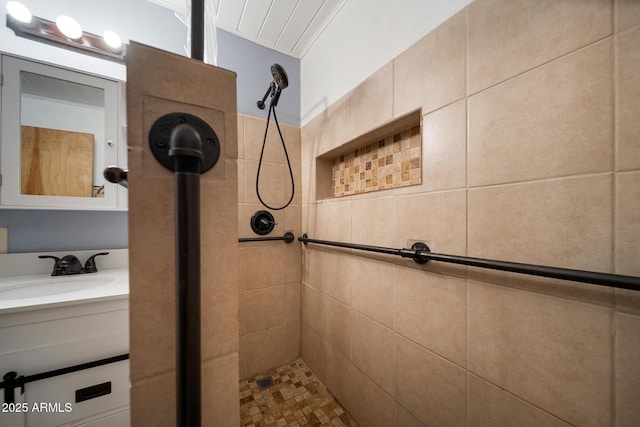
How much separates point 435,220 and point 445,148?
0.22 metres

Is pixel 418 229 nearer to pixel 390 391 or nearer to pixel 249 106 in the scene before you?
pixel 390 391

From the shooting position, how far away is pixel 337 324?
3.59ft

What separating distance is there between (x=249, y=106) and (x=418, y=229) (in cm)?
115

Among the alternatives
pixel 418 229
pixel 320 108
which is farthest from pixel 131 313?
pixel 320 108

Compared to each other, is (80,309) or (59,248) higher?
(59,248)

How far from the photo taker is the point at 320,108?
4.02ft

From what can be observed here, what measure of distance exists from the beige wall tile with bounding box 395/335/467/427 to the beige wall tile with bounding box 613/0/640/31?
2.76 feet

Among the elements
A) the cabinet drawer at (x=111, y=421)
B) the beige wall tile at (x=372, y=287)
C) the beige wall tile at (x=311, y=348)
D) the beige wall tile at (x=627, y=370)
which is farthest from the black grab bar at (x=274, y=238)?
the beige wall tile at (x=627, y=370)

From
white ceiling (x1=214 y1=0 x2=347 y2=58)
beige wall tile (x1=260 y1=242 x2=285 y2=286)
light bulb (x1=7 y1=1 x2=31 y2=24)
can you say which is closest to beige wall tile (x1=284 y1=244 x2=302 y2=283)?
beige wall tile (x1=260 y1=242 x2=285 y2=286)

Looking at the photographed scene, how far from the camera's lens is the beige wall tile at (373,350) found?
83 centimetres

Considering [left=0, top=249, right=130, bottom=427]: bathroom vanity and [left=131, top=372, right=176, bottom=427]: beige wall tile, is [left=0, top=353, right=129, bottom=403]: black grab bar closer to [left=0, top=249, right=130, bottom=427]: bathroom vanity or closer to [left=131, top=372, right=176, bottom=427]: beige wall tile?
[left=0, top=249, right=130, bottom=427]: bathroom vanity

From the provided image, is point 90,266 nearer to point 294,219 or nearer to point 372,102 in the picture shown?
point 294,219

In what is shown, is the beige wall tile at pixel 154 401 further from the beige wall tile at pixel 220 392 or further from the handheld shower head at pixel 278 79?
the handheld shower head at pixel 278 79

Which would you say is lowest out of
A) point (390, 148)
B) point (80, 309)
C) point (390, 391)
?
point (390, 391)
